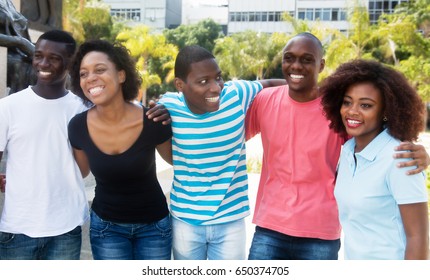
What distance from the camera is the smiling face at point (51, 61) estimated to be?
2383mm

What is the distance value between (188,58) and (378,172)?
1.04 m

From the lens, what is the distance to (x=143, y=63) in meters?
26.1

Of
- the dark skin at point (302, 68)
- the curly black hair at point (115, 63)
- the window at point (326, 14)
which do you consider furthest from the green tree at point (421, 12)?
the curly black hair at point (115, 63)

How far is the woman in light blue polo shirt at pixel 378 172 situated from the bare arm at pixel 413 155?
0.08ft

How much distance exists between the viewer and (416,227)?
177 centimetres

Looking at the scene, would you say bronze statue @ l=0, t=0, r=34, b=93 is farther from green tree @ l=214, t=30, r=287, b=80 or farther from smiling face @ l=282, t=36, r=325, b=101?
green tree @ l=214, t=30, r=287, b=80

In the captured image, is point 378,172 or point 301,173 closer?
point 378,172

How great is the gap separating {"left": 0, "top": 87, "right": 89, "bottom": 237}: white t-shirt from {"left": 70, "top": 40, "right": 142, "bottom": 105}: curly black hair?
19cm

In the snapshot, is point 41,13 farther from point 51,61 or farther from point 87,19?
point 87,19

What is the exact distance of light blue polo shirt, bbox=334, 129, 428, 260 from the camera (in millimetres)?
1778

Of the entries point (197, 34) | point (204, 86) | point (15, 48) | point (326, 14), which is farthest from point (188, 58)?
point (326, 14)

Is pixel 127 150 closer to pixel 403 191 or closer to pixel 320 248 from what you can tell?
pixel 320 248

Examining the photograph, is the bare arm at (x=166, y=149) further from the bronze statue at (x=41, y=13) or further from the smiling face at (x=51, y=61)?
the bronze statue at (x=41, y=13)

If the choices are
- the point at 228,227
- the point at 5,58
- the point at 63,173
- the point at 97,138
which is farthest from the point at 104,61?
the point at 5,58
